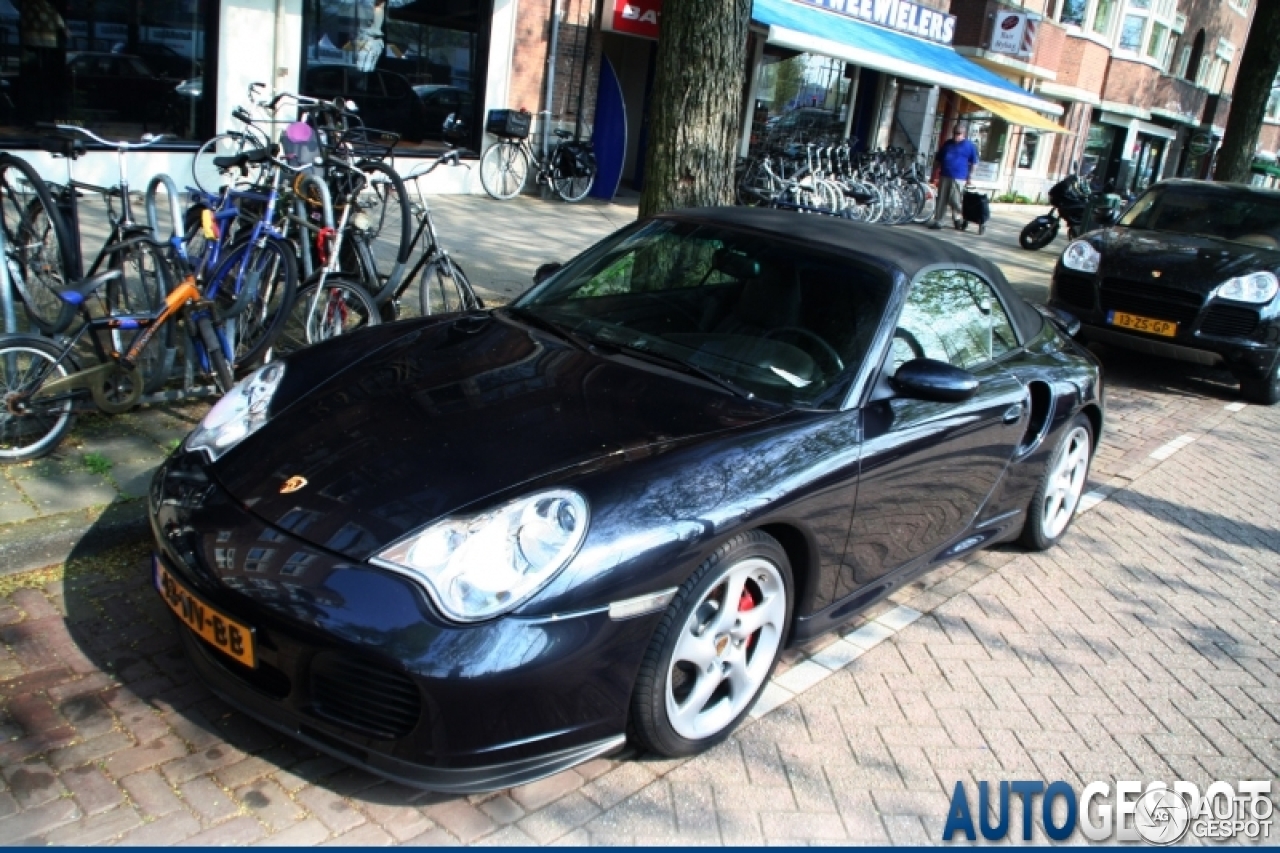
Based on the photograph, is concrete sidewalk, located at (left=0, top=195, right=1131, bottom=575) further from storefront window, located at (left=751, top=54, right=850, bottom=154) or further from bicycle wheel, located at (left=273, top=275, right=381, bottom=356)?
storefront window, located at (left=751, top=54, right=850, bottom=154)

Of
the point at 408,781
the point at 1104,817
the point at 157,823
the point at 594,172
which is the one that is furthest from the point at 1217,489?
the point at 594,172

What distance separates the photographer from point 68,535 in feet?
13.1

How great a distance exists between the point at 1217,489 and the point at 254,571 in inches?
238

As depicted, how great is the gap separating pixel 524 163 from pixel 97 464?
1059 centimetres

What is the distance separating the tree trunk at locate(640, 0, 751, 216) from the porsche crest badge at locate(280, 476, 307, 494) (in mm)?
4263

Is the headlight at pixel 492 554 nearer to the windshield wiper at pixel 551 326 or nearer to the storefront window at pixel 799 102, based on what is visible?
the windshield wiper at pixel 551 326

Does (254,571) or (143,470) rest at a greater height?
(254,571)

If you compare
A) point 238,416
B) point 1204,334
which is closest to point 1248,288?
point 1204,334

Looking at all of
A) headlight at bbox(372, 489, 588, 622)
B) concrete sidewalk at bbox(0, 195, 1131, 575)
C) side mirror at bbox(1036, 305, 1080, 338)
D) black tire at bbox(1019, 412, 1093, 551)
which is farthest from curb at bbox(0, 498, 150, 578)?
side mirror at bbox(1036, 305, 1080, 338)

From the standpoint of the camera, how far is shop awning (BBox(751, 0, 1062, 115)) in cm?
1557

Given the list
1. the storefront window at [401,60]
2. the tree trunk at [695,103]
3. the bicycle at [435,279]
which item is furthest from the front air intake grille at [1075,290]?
the storefront window at [401,60]

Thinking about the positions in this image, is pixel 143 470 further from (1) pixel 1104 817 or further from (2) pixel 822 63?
(2) pixel 822 63

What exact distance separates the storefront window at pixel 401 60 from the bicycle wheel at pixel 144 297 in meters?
7.53

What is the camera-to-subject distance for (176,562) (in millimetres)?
2996
